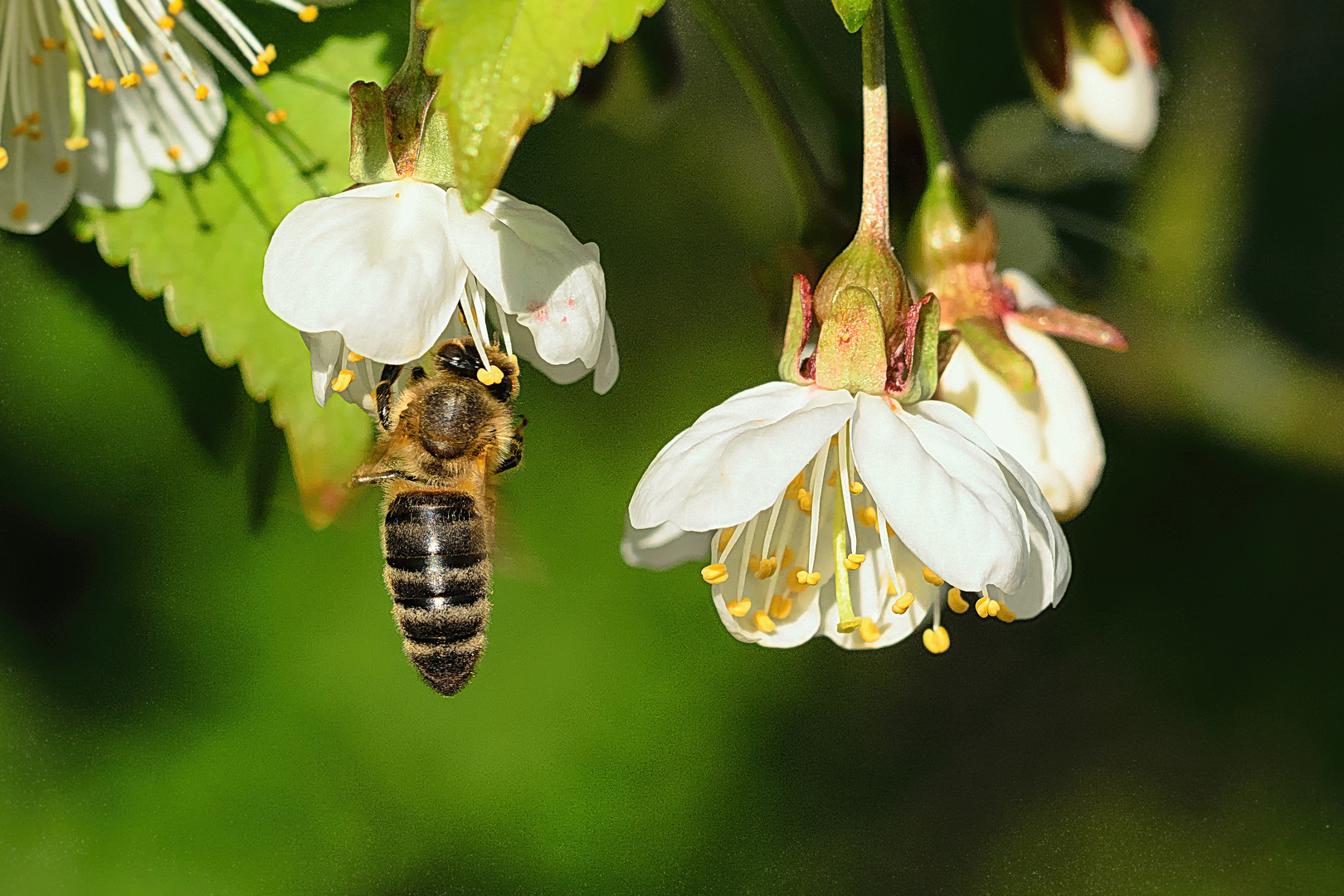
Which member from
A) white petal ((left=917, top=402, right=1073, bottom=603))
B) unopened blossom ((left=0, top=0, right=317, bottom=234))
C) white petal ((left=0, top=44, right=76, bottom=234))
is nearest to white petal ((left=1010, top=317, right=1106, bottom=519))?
white petal ((left=917, top=402, right=1073, bottom=603))

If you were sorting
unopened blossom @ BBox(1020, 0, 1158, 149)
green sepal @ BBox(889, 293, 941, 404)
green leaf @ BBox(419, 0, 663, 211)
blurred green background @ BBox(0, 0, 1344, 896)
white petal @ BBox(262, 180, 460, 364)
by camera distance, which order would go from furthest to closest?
1. blurred green background @ BBox(0, 0, 1344, 896)
2. unopened blossom @ BBox(1020, 0, 1158, 149)
3. green sepal @ BBox(889, 293, 941, 404)
4. white petal @ BBox(262, 180, 460, 364)
5. green leaf @ BBox(419, 0, 663, 211)

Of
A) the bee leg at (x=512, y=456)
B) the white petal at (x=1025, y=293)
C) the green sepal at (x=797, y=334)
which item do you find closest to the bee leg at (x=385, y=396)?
the bee leg at (x=512, y=456)

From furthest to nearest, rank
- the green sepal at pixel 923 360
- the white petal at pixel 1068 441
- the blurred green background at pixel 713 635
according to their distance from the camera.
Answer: the blurred green background at pixel 713 635
the white petal at pixel 1068 441
the green sepal at pixel 923 360

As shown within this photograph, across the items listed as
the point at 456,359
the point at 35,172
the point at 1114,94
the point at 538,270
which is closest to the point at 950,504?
the point at 538,270

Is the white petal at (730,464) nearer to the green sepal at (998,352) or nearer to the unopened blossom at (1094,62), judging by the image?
the green sepal at (998,352)

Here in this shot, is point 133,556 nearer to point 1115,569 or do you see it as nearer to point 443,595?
point 443,595

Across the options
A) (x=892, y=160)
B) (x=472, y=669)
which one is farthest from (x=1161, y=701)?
(x=472, y=669)

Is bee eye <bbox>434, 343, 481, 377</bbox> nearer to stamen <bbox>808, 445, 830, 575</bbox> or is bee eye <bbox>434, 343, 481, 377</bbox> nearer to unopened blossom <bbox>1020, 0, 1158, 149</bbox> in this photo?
stamen <bbox>808, 445, 830, 575</bbox>
